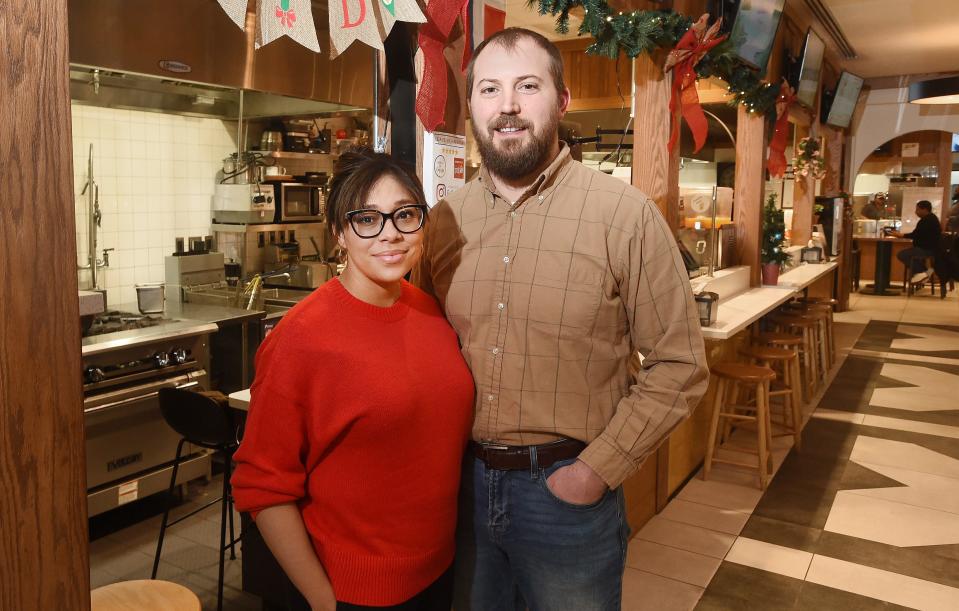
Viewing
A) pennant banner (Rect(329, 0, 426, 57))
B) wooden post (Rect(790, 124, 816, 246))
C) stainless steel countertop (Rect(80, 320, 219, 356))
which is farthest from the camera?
wooden post (Rect(790, 124, 816, 246))

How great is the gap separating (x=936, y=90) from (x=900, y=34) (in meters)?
0.79

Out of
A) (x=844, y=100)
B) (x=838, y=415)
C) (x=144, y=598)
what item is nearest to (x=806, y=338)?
(x=838, y=415)

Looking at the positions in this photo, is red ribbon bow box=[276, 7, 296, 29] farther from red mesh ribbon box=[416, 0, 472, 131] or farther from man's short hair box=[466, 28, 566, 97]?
red mesh ribbon box=[416, 0, 472, 131]

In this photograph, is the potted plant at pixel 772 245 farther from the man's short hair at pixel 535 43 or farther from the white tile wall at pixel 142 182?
the man's short hair at pixel 535 43

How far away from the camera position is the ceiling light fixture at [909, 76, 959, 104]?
8.31m

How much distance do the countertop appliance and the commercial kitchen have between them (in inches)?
0.7

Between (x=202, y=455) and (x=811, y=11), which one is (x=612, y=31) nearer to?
(x=202, y=455)

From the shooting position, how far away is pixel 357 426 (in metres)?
1.37

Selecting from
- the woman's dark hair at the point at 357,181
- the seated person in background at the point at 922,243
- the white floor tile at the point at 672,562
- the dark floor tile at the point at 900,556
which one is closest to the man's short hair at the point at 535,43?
the woman's dark hair at the point at 357,181

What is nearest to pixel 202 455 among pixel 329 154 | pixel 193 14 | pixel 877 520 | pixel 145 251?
pixel 145 251

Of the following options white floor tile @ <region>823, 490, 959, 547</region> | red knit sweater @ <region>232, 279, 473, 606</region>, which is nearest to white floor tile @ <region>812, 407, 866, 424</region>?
white floor tile @ <region>823, 490, 959, 547</region>

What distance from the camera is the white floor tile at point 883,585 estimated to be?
9.96 ft

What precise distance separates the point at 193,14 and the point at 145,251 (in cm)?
182

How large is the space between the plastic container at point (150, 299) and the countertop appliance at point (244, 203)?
1206mm
